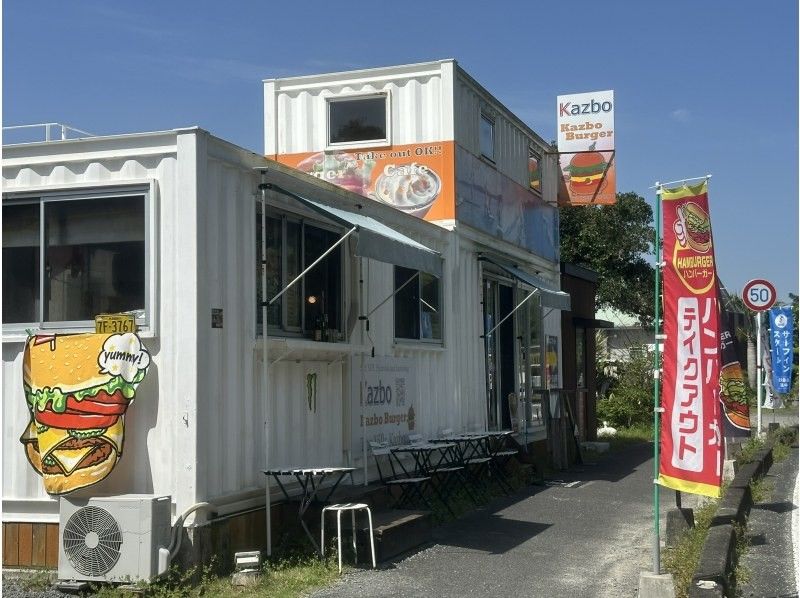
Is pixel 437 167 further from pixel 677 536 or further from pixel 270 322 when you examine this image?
pixel 677 536

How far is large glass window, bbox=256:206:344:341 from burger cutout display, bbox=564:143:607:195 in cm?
964

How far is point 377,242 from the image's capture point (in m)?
9.01

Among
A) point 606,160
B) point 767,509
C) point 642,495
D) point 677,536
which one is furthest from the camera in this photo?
point 606,160

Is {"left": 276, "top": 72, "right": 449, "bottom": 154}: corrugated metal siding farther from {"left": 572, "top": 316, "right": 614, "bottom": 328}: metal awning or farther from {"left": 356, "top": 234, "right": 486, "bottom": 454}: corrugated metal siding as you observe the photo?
{"left": 572, "top": 316, "right": 614, "bottom": 328}: metal awning

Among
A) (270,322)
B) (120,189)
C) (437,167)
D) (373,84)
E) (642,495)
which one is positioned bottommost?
(642,495)

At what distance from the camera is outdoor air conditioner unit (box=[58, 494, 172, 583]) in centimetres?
735

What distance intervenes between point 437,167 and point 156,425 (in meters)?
6.68

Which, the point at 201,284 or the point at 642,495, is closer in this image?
the point at 201,284

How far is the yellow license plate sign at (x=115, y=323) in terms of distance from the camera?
793 cm

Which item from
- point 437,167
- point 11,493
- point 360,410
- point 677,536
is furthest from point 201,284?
point 437,167

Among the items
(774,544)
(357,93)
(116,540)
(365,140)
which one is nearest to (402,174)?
(365,140)

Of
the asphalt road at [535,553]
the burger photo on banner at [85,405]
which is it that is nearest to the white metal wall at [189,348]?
the burger photo on banner at [85,405]

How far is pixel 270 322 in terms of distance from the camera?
29.9 feet

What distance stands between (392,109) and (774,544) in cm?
736
